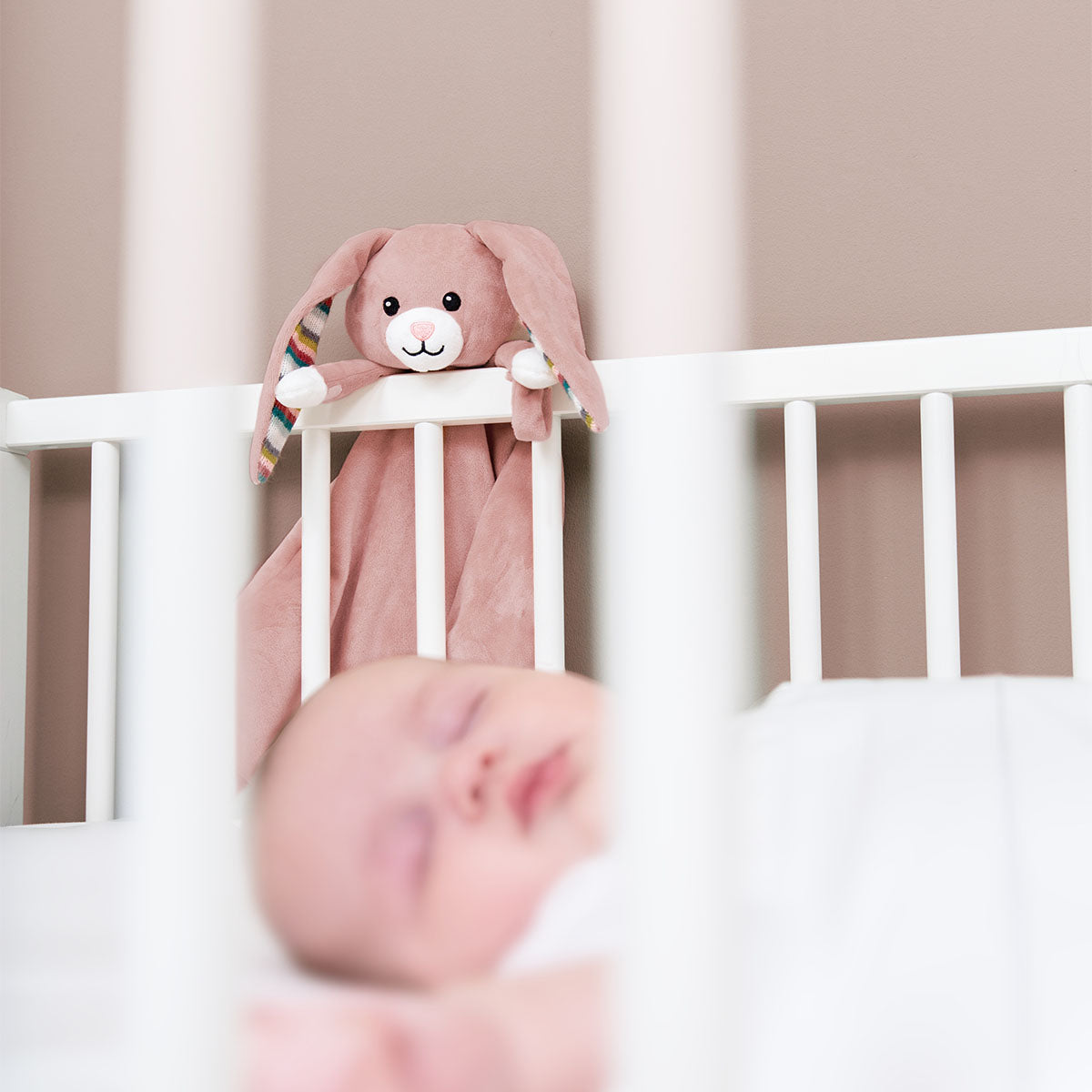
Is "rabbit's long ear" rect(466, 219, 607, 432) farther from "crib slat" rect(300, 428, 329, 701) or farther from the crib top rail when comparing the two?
"crib slat" rect(300, 428, 329, 701)

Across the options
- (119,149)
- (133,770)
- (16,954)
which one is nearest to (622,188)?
(133,770)

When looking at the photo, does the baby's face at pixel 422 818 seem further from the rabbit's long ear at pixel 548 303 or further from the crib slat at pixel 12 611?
the crib slat at pixel 12 611

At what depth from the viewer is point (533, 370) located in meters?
0.88

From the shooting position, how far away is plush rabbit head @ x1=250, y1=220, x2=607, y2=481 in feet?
3.02

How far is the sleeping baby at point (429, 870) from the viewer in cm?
34

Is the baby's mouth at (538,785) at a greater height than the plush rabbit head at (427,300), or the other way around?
the plush rabbit head at (427,300)

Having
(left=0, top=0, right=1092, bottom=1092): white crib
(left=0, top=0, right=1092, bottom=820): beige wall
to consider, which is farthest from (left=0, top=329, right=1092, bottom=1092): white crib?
(left=0, top=0, right=1092, bottom=820): beige wall

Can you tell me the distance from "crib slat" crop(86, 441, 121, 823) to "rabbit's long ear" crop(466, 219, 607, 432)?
423 millimetres

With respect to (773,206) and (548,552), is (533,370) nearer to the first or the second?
(548,552)

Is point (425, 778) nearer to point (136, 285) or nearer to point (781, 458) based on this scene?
point (136, 285)

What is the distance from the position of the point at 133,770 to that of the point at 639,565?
0.12 metres

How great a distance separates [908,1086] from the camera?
15.4 inches

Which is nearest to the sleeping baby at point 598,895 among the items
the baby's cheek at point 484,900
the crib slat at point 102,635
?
the baby's cheek at point 484,900

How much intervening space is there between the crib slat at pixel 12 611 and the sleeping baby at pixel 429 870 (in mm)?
603
